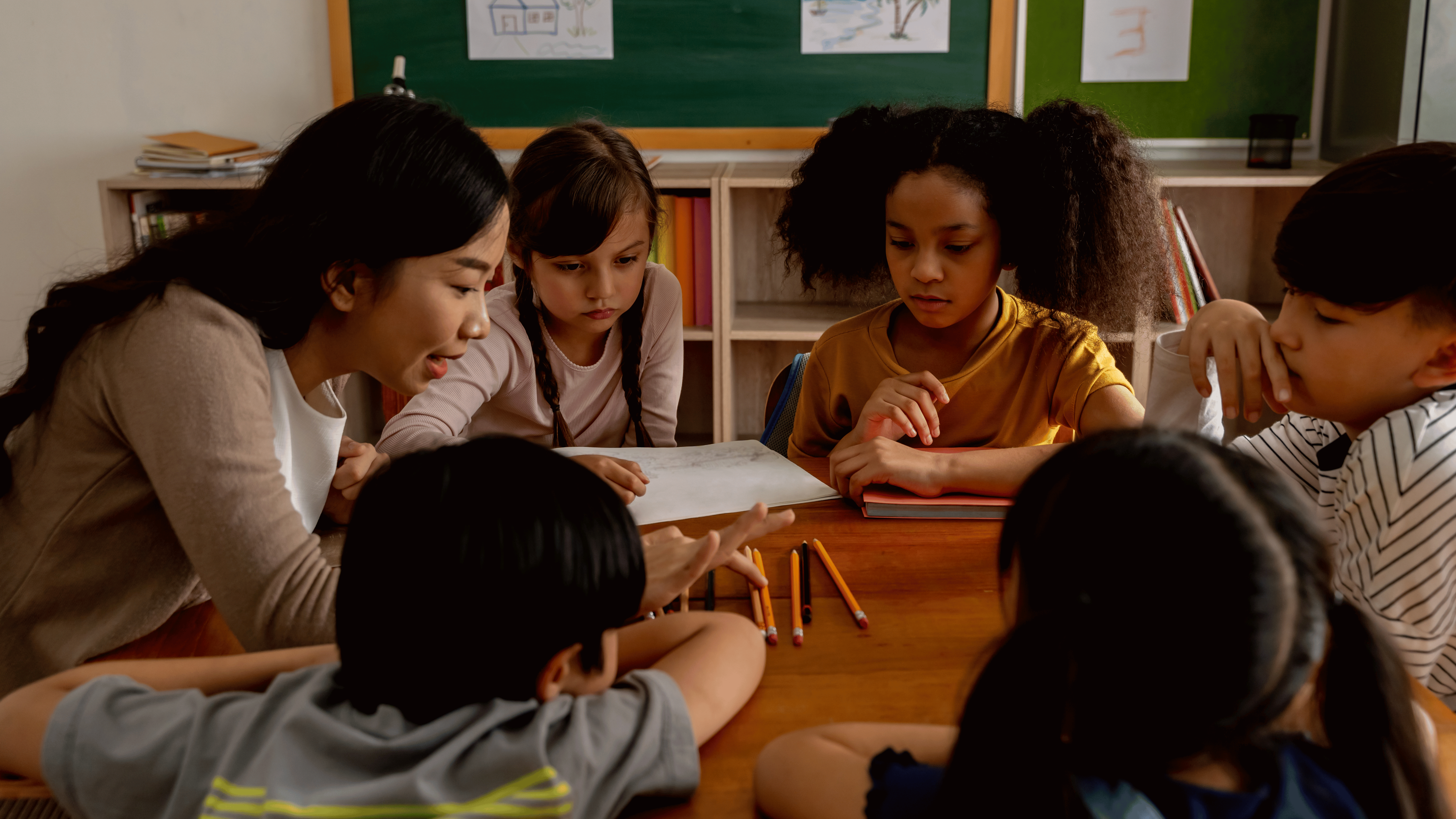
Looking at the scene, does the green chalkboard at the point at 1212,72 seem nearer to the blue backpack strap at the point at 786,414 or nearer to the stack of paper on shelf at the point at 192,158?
the blue backpack strap at the point at 786,414

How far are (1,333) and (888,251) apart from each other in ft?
9.42

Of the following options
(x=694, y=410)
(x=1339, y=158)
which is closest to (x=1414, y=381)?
(x=1339, y=158)

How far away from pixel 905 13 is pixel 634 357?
1.59 metres

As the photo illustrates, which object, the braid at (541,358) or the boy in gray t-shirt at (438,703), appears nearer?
the boy in gray t-shirt at (438,703)

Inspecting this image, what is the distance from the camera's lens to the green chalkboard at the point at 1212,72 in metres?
2.86

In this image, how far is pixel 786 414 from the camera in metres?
1.78

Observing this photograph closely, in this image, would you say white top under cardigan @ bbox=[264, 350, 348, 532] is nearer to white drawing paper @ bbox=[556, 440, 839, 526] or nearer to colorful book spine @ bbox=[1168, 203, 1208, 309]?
white drawing paper @ bbox=[556, 440, 839, 526]

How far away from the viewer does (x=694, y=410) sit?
329 cm

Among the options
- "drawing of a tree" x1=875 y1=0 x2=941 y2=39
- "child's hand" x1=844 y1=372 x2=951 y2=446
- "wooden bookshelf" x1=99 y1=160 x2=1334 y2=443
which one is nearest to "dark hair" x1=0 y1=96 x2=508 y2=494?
"child's hand" x1=844 y1=372 x2=951 y2=446

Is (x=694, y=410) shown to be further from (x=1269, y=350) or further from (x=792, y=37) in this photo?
(x=1269, y=350)

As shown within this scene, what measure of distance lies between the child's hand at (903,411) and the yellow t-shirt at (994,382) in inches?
6.2

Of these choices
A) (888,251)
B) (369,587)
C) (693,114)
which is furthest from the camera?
(693,114)

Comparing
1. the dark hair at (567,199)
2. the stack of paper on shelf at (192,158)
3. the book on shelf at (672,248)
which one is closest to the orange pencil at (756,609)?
the dark hair at (567,199)

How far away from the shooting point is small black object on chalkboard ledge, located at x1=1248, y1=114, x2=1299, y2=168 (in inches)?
109
